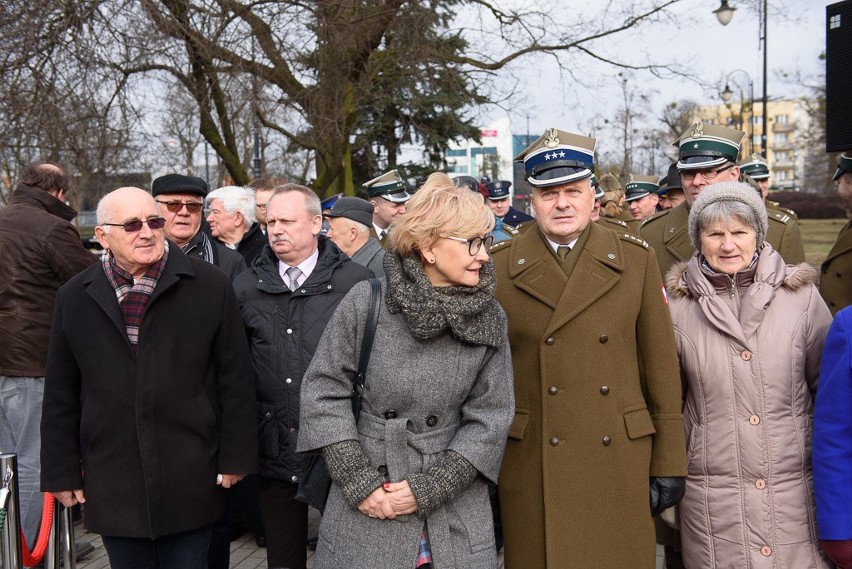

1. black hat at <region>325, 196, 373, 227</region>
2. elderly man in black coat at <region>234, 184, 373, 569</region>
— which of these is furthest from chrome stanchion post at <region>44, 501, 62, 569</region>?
black hat at <region>325, 196, 373, 227</region>

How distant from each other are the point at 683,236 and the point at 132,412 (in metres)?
3.38

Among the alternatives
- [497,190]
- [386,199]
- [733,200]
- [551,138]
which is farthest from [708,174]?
[497,190]

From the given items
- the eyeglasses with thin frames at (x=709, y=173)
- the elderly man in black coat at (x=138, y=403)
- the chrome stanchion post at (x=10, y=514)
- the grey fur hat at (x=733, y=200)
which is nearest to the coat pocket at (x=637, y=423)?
the grey fur hat at (x=733, y=200)

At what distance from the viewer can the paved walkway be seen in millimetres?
5461

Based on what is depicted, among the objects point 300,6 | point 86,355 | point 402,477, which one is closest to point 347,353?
point 402,477

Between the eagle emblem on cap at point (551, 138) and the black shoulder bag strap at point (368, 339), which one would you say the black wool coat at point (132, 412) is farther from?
the eagle emblem on cap at point (551, 138)

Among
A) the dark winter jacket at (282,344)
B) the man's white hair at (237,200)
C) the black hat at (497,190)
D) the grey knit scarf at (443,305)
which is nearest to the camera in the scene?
the grey knit scarf at (443,305)

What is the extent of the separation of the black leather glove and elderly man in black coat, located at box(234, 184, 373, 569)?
1.58 meters

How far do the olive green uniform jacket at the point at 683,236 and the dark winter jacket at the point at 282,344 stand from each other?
2.13 metres

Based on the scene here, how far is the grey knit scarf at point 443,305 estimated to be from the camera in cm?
288

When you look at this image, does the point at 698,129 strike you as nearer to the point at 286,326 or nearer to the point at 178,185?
the point at 286,326

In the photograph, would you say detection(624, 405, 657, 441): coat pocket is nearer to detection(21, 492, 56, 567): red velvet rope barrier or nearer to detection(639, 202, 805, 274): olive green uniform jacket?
detection(639, 202, 805, 274): olive green uniform jacket

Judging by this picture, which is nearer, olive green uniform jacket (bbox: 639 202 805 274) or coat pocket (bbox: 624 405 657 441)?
coat pocket (bbox: 624 405 657 441)

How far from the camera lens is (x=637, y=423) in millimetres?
3238
